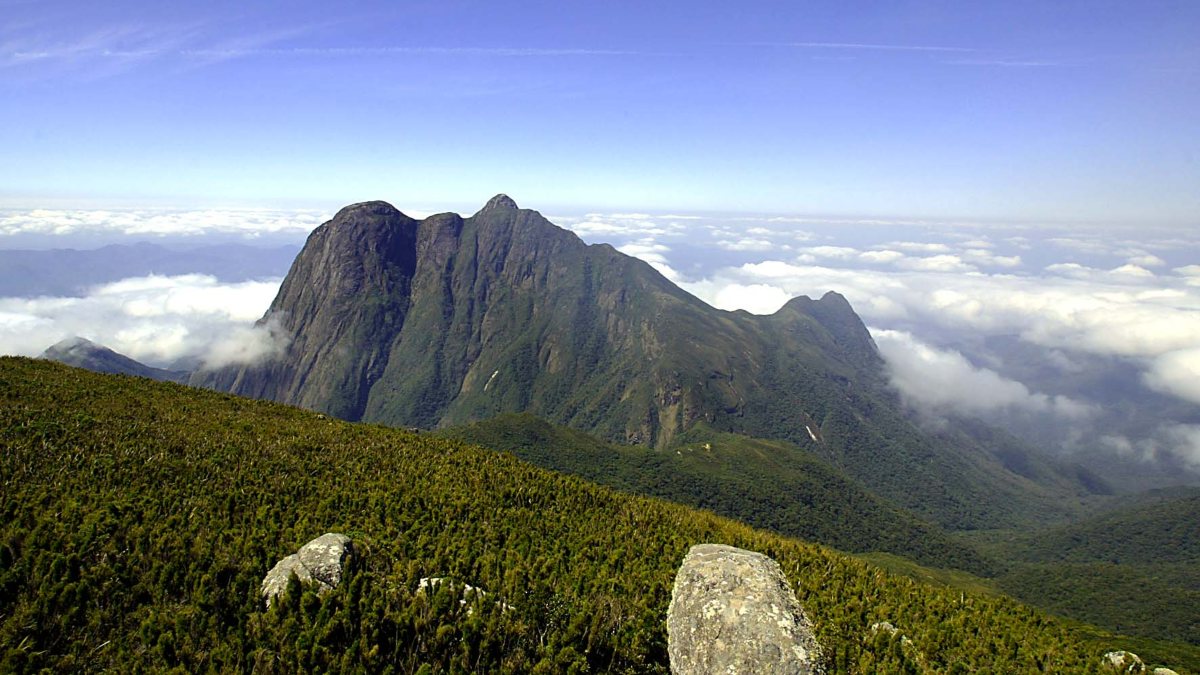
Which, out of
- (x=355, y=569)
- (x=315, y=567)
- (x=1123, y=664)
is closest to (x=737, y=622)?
(x=355, y=569)

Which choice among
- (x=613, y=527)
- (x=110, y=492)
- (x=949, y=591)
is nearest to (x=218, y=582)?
(x=110, y=492)

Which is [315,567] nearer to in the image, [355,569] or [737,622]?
[355,569]

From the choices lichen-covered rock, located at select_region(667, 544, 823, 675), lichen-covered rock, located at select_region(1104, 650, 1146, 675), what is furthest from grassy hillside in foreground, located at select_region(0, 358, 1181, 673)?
lichen-covered rock, located at select_region(667, 544, 823, 675)

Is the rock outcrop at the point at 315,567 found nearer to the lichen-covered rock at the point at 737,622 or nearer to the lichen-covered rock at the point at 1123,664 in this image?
the lichen-covered rock at the point at 737,622

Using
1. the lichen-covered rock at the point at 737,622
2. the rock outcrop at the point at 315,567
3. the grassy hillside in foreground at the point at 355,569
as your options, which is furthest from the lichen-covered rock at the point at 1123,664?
the rock outcrop at the point at 315,567

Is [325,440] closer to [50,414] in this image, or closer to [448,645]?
[50,414]

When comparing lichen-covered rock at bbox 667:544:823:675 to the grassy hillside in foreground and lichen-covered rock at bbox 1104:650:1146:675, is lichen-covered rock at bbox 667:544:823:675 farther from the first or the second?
lichen-covered rock at bbox 1104:650:1146:675
